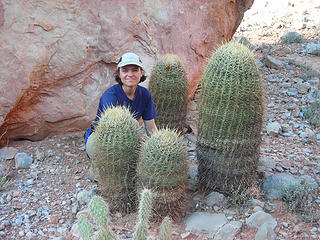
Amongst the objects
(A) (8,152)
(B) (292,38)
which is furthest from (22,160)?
(B) (292,38)

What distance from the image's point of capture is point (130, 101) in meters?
3.32

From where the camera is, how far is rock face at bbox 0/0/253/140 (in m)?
3.81

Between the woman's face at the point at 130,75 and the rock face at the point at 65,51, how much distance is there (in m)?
1.16

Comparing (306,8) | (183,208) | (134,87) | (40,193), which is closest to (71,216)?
(40,193)

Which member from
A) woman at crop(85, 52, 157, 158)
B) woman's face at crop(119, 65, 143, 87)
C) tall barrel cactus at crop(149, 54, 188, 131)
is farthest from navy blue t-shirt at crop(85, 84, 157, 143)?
tall barrel cactus at crop(149, 54, 188, 131)

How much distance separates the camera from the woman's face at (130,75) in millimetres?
3166

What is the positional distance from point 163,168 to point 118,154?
38cm

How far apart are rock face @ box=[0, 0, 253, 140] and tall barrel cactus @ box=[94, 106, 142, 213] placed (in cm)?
152

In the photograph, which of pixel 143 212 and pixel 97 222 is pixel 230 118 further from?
pixel 97 222

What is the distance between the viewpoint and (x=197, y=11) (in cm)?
530

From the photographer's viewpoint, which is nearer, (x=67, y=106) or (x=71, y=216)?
(x=71, y=216)

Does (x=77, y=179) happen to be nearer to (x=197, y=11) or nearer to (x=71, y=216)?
(x=71, y=216)

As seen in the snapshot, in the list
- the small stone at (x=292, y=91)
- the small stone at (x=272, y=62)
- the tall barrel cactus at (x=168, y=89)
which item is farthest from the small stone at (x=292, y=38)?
the tall barrel cactus at (x=168, y=89)

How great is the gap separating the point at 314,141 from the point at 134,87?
2.63m
